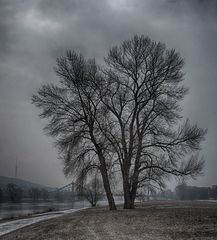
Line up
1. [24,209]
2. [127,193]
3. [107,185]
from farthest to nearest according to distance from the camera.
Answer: [24,209] → [107,185] → [127,193]

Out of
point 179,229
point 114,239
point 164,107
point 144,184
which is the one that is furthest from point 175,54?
point 114,239

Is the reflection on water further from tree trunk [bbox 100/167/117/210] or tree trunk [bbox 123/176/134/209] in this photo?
tree trunk [bbox 123/176/134/209]

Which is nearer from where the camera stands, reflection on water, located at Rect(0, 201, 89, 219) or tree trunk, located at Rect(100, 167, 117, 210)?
tree trunk, located at Rect(100, 167, 117, 210)

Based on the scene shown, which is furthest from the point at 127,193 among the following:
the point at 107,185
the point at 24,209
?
the point at 24,209

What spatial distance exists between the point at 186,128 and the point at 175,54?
20.0 feet

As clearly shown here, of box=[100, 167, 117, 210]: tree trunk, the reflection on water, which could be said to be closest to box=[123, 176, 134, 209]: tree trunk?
box=[100, 167, 117, 210]: tree trunk

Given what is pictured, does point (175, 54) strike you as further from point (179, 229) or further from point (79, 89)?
point (179, 229)

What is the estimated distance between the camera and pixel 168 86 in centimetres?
2389

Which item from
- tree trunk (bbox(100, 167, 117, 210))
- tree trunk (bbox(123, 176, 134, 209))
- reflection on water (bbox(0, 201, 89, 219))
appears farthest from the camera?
reflection on water (bbox(0, 201, 89, 219))

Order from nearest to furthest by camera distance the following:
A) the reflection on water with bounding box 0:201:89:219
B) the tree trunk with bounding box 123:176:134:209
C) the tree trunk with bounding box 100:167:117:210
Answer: the tree trunk with bounding box 123:176:134:209, the tree trunk with bounding box 100:167:117:210, the reflection on water with bounding box 0:201:89:219

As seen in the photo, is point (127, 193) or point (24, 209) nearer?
point (127, 193)

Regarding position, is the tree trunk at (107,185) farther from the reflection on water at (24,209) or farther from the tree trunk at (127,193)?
the reflection on water at (24,209)

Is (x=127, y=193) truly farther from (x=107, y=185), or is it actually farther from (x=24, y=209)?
(x=24, y=209)

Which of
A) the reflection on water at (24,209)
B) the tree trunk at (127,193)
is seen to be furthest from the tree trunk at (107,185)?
the reflection on water at (24,209)
